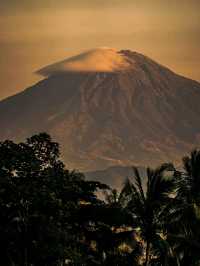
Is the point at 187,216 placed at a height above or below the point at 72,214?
below

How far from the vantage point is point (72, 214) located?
4250 cm

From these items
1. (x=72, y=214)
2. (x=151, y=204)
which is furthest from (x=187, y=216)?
(x=72, y=214)

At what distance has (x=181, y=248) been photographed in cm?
3666

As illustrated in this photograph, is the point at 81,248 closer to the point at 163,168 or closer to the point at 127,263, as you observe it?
the point at 127,263

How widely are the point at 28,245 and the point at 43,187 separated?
108 inches

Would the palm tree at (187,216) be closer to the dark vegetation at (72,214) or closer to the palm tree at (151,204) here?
the dark vegetation at (72,214)

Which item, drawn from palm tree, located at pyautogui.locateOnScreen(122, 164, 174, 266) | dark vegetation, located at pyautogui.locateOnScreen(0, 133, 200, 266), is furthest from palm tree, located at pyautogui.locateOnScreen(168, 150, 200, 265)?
palm tree, located at pyautogui.locateOnScreen(122, 164, 174, 266)

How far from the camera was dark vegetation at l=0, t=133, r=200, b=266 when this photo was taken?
1548 inches

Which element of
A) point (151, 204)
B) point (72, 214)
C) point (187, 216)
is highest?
point (151, 204)

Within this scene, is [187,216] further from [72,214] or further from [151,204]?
[72,214]

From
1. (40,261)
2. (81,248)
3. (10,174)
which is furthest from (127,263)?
(10,174)

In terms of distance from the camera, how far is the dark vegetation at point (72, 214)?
1548 inches

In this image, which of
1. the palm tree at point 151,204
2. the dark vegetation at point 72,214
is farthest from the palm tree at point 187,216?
the palm tree at point 151,204

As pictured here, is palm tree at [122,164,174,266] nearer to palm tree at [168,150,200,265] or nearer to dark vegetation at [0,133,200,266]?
dark vegetation at [0,133,200,266]
